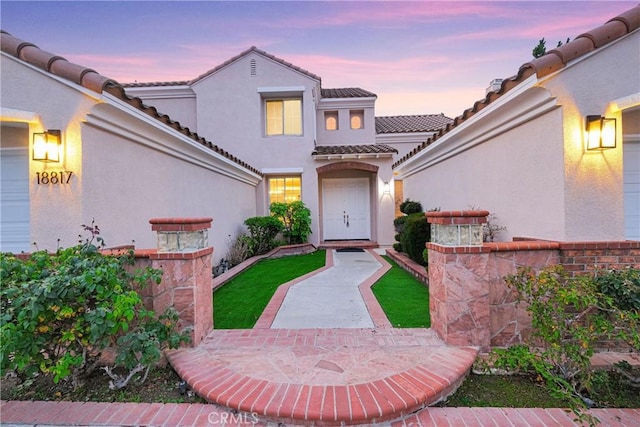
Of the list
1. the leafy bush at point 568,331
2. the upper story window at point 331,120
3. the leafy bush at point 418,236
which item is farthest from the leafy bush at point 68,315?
the upper story window at point 331,120

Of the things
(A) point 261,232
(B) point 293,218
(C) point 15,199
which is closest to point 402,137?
(B) point 293,218

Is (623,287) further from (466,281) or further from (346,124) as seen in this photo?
(346,124)

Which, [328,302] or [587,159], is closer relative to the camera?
[587,159]

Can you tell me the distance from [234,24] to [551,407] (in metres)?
12.2

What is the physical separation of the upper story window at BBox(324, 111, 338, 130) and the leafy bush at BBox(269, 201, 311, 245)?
5.31 meters

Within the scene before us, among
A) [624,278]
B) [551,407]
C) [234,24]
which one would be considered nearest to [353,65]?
[234,24]

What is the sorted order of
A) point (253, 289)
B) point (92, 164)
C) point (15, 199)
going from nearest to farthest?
point (92, 164) → point (15, 199) → point (253, 289)

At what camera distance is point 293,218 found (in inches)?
461

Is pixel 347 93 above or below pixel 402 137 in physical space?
above

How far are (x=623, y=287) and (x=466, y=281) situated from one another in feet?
5.11

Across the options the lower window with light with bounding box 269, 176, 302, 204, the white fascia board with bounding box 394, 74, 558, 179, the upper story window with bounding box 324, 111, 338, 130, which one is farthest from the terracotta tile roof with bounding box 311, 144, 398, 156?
the white fascia board with bounding box 394, 74, 558, 179

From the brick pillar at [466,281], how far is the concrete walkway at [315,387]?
0.76 feet

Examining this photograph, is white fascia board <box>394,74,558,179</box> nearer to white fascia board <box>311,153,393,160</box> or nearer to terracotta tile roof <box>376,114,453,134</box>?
white fascia board <box>311,153,393,160</box>

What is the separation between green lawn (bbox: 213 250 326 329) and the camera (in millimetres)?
4684
